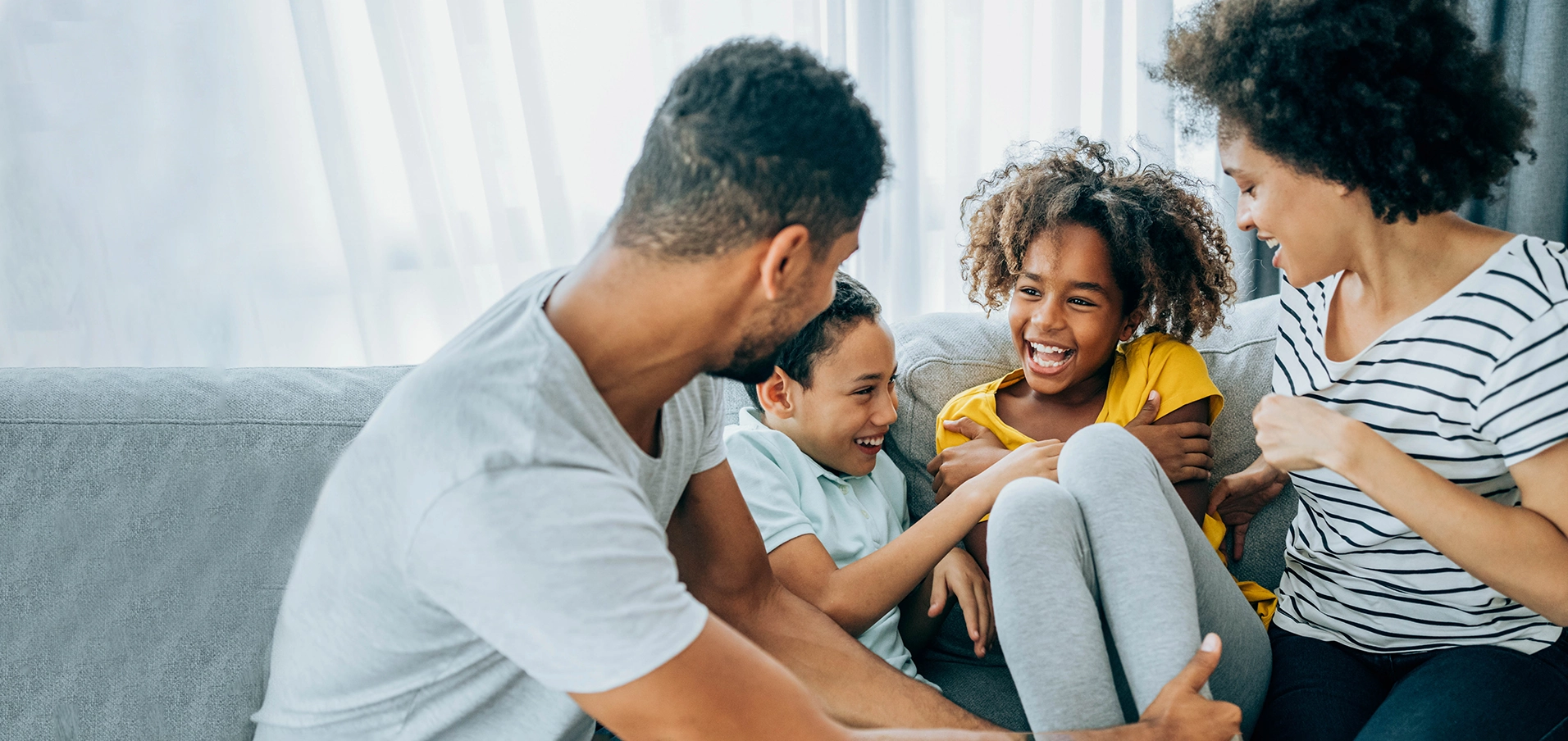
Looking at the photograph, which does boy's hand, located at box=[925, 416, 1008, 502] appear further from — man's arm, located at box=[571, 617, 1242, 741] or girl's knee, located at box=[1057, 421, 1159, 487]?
man's arm, located at box=[571, 617, 1242, 741]

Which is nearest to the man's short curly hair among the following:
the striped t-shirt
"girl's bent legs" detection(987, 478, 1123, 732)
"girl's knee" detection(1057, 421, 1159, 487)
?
the striped t-shirt

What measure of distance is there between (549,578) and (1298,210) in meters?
0.91

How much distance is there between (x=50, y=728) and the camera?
1.23 m

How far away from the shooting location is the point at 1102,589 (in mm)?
1069

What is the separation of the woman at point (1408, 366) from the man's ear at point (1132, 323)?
12.5 inches

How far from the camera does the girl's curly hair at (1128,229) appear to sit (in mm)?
1457

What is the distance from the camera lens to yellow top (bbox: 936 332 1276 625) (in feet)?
4.74

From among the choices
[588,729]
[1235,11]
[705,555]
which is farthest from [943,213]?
[588,729]

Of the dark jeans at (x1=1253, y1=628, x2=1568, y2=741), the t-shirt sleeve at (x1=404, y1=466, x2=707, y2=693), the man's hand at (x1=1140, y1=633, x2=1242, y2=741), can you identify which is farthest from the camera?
the dark jeans at (x1=1253, y1=628, x2=1568, y2=741)

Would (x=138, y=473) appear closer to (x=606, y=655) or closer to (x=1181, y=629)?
(x=606, y=655)

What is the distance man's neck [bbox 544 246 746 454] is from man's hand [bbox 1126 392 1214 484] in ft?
2.49

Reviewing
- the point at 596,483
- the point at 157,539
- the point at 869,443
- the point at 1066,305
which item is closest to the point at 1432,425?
the point at 1066,305

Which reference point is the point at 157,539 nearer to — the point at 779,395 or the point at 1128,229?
the point at 779,395

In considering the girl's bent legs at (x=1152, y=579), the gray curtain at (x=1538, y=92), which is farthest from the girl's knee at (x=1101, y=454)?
the gray curtain at (x=1538, y=92)
